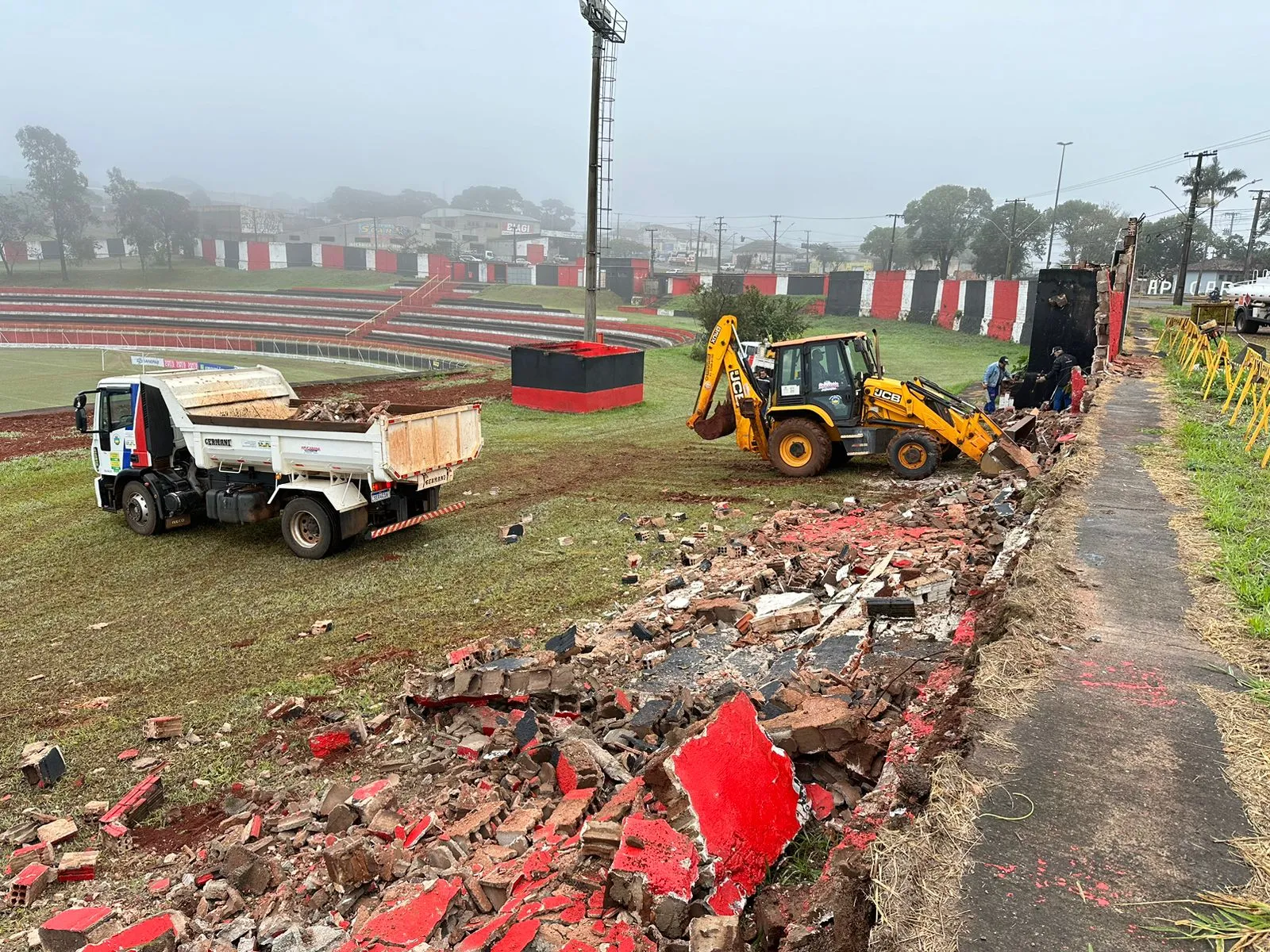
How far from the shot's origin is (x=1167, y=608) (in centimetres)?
589

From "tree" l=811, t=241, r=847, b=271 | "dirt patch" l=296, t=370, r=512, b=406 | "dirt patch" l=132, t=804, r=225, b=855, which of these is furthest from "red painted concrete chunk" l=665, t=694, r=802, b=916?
"tree" l=811, t=241, r=847, b=271

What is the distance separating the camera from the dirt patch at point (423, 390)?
79.7ft

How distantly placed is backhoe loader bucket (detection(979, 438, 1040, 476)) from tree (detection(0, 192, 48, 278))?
11642 cm

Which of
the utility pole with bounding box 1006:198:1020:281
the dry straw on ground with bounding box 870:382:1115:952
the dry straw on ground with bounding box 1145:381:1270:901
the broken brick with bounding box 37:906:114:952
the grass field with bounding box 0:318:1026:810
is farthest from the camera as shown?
the utility pole with bounding box 1006:198:1020:281

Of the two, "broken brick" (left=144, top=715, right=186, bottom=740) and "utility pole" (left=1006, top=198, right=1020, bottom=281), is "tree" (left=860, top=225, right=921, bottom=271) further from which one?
"broken brick" (left=144, top=715, right=186, bottom=740)

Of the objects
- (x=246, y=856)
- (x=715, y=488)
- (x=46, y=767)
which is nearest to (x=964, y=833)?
(x=246, y=856)

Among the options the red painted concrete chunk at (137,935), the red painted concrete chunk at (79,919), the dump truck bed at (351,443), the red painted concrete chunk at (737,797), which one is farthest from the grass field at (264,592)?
the red painted concrete chunk at (737,797)

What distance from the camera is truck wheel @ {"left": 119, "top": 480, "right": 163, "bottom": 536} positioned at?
38.8ft

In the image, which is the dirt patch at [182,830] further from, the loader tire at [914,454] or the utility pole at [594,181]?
the utility pole at [594,181]

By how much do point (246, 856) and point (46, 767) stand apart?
7.60ft

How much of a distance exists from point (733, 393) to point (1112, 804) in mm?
12342

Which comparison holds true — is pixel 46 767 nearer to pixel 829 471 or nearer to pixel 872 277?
pixel 829 471

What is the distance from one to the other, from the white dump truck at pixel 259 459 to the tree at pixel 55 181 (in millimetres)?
118910

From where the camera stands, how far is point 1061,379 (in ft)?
61.7
